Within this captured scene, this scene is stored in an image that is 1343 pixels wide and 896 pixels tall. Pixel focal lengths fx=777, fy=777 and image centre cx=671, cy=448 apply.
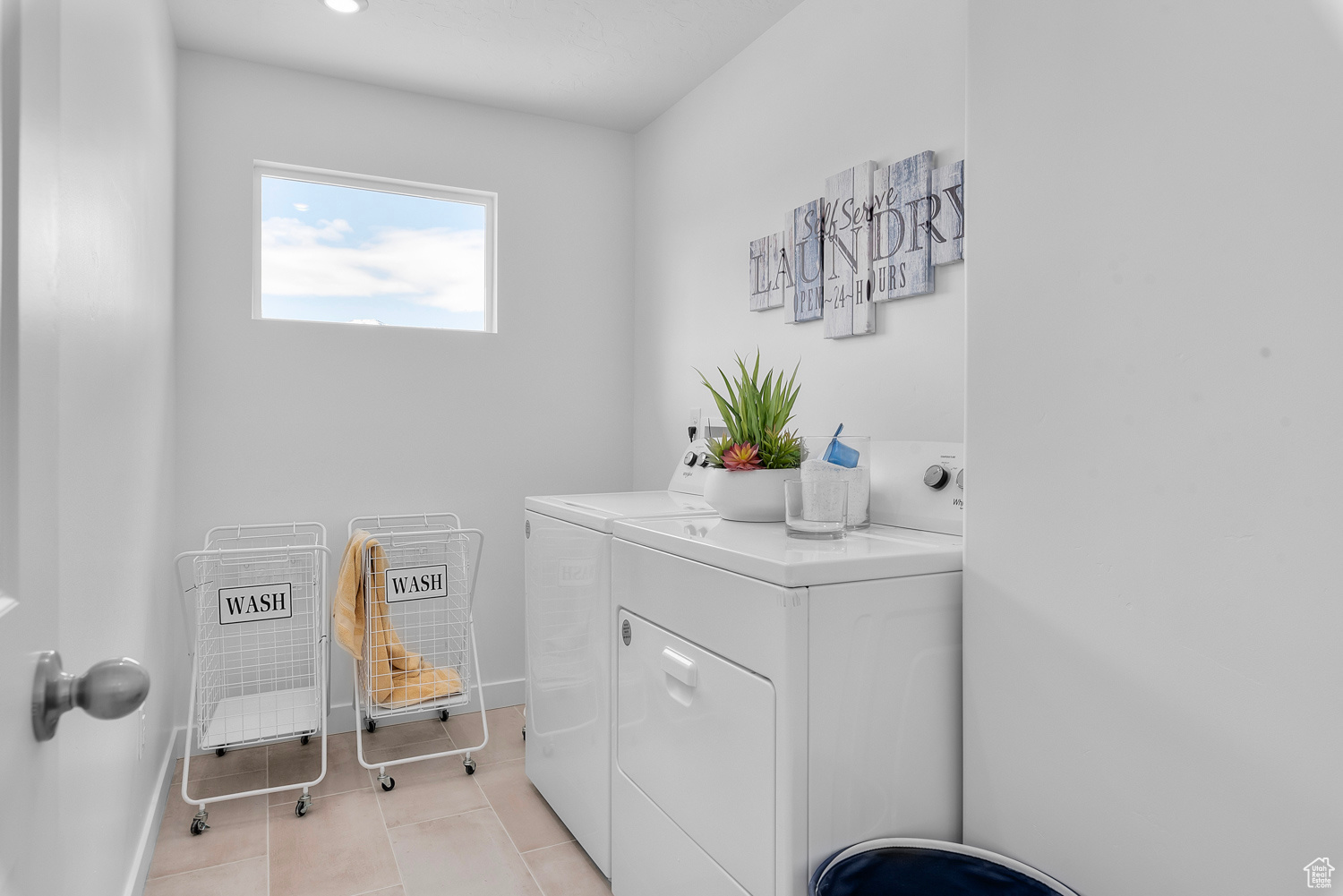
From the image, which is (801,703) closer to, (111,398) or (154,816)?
(111,398)

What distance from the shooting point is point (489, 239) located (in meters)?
3.24

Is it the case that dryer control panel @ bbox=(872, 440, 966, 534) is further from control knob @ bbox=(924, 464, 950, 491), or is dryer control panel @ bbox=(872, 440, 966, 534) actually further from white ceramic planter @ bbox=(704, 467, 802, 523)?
white ceramic planter @ bbox=(704, 467, 802, 523)

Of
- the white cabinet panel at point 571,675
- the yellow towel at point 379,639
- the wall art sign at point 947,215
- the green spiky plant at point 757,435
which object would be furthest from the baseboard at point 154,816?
the wall art sign at point 947,215

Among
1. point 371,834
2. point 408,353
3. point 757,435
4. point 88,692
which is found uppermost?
point 408,353

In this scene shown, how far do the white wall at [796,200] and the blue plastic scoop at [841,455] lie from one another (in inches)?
9.0

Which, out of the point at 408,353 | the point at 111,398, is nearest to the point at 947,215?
the point at 111,398

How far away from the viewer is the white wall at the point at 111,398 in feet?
3.74

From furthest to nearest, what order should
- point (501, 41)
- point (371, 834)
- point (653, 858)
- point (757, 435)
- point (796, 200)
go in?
point (501, 41)
point (796, 200)
point (371, 834)
point (757, 435)
point (653, 858)

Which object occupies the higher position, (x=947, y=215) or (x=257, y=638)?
(x=947, y=215)

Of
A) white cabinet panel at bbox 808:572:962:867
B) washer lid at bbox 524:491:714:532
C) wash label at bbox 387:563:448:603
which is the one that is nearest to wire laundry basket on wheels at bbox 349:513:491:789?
wash label at bbox 387:563:448:603

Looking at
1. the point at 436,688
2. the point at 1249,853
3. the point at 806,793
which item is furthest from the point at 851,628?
the point at 436,688

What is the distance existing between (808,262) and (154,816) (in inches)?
93.9

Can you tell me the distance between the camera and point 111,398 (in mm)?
1581

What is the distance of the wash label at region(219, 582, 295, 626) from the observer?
2363 millimetres
